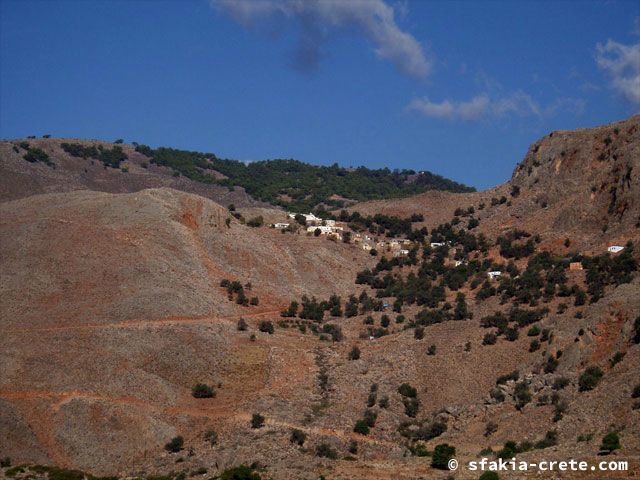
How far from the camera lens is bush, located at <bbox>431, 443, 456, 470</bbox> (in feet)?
114

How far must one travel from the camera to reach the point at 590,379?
134 ft

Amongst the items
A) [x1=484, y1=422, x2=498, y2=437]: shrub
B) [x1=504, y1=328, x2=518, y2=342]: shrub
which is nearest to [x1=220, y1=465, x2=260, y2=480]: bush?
[x1=484, y1=422, x2=498, y2=437]: shrub

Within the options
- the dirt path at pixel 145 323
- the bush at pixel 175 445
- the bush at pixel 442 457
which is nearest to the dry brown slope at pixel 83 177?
the dirt path at pixel 145 323

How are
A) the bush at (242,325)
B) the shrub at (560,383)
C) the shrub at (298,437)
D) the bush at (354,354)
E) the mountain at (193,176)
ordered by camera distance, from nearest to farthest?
the shrub at (560,383), the shrub at (298,437), the bush at (354,354), the bush at (242,325), the mountain at (193,176)

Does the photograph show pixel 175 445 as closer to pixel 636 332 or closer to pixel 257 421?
pixel 257 421

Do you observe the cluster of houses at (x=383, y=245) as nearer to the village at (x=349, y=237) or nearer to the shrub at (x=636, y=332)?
the village at (x=349, y=237)

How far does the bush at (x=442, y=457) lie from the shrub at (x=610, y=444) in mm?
5443

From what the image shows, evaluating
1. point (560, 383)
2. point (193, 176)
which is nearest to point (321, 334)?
point (560, 383)

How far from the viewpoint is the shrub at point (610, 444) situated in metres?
31.8

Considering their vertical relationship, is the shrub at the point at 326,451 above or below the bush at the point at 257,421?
below

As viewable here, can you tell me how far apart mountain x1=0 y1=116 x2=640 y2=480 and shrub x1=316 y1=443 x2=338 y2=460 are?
160mm

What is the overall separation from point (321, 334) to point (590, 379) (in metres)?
23.3

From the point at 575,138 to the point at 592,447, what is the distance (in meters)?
53.5

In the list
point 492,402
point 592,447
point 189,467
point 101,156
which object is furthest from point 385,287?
point 101,156
